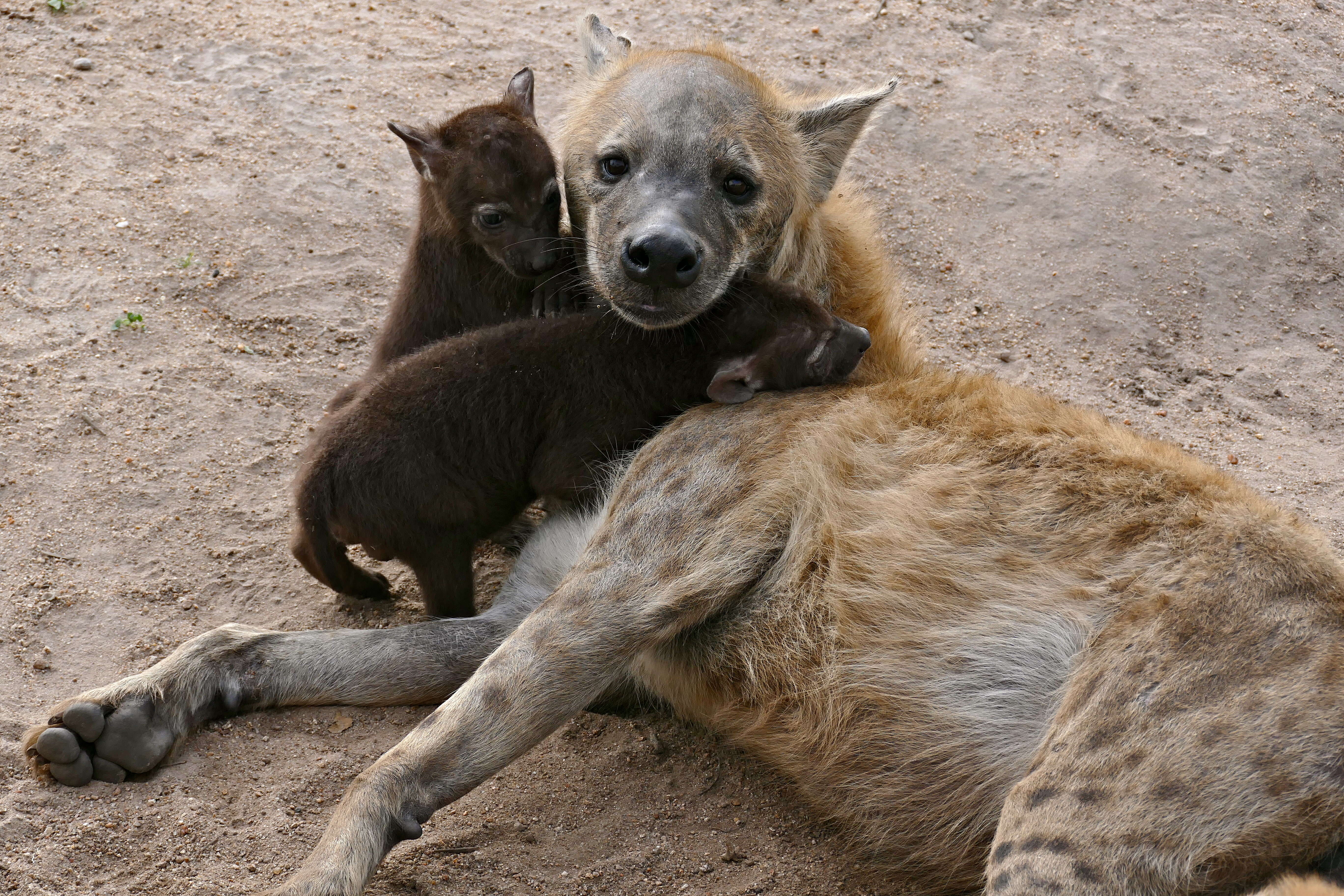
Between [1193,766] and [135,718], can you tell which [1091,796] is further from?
[135,718]

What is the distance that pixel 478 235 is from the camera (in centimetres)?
380

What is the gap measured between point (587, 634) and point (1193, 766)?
4.34ft

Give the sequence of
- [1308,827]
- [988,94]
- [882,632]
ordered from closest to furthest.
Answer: [1308,827] < [882,632] < [988,94]

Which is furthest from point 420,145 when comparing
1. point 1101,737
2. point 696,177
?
point 1101,737

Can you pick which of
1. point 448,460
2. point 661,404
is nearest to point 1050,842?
point 661,404

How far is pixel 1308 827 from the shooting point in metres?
2.31

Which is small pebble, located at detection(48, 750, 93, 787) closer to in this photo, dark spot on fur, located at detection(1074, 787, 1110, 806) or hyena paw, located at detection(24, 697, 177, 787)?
hyena paw, located at detection(24, 697, 177, 787)

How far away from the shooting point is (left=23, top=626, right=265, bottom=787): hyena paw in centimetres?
291

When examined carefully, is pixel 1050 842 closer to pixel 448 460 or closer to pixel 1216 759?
pixel 1216 759

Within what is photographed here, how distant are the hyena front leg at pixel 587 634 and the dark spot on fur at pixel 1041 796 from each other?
87 cm

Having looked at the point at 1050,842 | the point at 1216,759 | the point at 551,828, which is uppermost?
the point at 1216,759

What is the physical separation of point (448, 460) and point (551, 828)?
3.29 feet

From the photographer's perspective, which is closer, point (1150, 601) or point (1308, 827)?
point (1308, 827)

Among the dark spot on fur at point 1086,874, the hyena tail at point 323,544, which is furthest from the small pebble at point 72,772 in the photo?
the dark spot on fur at point 1086,874
